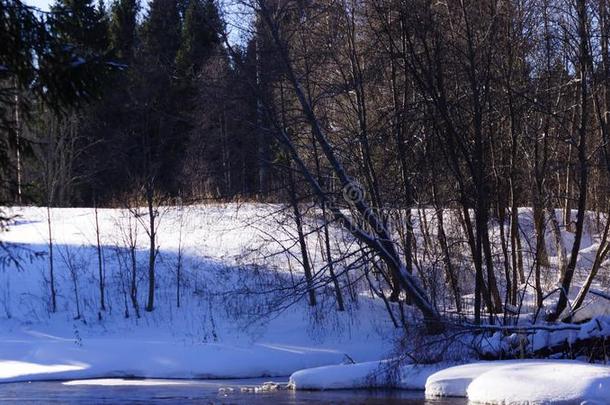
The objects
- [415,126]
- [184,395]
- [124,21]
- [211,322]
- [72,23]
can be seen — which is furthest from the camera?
[124,21]

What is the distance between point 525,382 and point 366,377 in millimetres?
4160

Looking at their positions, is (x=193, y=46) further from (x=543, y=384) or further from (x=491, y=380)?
(x=543, y=384)

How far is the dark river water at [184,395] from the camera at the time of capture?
627 inches

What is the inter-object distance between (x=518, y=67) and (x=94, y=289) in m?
14.6

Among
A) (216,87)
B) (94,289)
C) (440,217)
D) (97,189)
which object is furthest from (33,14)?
(97,189)

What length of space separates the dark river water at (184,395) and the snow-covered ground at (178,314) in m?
1.93

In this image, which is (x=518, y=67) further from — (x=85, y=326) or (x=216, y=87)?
(x=85, y=326)

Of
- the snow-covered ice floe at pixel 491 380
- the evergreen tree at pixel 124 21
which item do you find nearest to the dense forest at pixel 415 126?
the snow-covered ice floe at pixel 491 380

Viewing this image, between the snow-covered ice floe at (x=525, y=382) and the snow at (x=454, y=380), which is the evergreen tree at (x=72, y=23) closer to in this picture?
the snow-covered ice floe at (x=525, y=382)

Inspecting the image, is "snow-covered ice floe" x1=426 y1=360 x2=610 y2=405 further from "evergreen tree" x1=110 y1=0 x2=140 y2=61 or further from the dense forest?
"evergreen tree" x1=110 y1=0 x2=140 y2=61

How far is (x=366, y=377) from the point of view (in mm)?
17797

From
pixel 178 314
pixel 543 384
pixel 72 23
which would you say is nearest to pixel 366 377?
pixel 543 384

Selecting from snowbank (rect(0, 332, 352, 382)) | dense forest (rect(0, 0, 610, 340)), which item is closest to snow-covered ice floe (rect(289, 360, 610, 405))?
dense forest (rect(0, 0, 610, 340))

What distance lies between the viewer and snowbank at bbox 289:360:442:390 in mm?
17656
